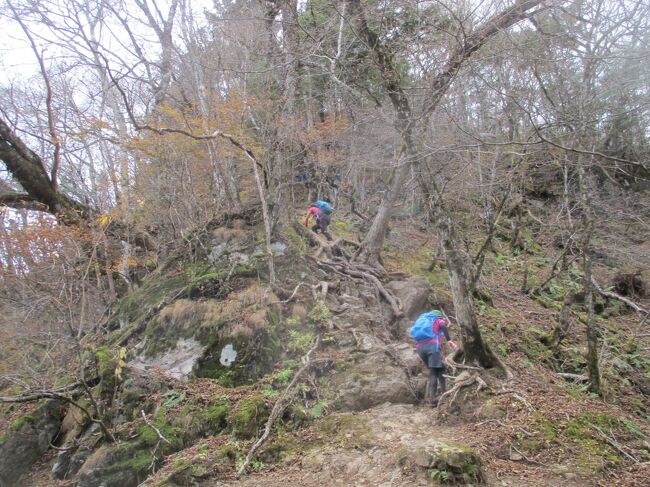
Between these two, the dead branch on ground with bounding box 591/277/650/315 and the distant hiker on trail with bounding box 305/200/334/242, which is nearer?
the dead branch on ground with bounding box 591/277/650/315

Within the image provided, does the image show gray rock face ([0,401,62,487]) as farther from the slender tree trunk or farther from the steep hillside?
the slender tree trunk

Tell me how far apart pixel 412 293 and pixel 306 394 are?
3858 millimetres

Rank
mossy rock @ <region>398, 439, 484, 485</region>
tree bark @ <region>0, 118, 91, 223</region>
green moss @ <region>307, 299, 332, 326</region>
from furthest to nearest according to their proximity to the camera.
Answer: tree bark @ <region>0, 118, 91, 223</region>
green moss @ <region>307, 299, 332, 326</region>
mossy rock @ <region>398, 439, 484, 485</region>

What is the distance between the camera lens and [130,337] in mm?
7641

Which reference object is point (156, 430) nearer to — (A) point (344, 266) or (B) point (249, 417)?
(B) point (249, 417)

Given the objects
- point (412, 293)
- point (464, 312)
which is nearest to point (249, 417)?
point (464, 312)

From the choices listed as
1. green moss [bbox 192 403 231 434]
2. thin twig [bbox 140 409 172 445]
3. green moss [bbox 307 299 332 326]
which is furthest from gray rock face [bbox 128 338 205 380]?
green moss [bbox 307 299 332 326]

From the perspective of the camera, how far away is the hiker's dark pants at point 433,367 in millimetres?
5875

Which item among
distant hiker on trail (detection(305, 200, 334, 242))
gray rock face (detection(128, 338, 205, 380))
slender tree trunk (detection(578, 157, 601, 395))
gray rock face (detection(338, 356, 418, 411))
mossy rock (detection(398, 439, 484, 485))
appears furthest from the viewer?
distant hiker on trail (detection(305, 200, 334, 242))

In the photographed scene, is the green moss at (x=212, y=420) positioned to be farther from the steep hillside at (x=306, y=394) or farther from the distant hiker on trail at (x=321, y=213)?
the distant hiker on trail at (x=321, y=213)

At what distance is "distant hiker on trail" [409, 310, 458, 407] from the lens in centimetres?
589

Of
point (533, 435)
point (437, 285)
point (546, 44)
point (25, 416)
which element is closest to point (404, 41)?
point (546, 44)

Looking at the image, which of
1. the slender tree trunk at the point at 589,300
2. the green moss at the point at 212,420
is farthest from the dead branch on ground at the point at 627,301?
the green moss at the point at 212,420

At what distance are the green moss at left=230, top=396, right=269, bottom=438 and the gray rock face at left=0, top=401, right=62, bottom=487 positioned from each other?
3491 millimetres
